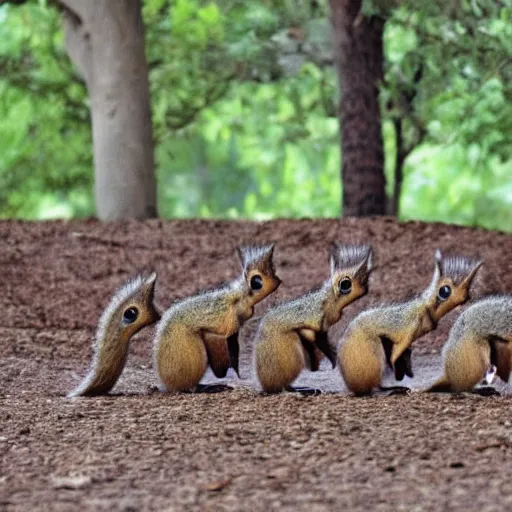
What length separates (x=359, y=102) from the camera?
11.2m

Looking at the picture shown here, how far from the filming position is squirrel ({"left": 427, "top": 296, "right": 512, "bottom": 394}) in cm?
520

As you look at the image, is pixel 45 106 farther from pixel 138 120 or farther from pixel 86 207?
pixel 86 207

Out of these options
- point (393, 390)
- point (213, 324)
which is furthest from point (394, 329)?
point (213, 324)

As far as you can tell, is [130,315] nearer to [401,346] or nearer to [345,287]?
[345,287]

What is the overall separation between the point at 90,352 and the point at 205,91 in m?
7.45

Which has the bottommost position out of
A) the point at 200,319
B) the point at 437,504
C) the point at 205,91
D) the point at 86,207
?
the point at 437,504

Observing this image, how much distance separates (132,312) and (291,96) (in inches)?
385

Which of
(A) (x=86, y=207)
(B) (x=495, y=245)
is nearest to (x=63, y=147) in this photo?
(A) (x=86, y=207)

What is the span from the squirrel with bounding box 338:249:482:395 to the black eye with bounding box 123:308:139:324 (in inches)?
44.6

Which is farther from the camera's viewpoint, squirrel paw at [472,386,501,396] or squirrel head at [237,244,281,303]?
squirrel head at [237,244,281,303]

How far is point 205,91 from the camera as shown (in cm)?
1479

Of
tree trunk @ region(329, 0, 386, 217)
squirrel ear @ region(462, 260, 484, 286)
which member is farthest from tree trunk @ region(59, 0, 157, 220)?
squirrel ear @ region(462, 260, 484, 286)

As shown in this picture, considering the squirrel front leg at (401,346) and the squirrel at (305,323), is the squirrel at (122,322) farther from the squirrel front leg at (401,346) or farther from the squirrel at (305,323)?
the squirrel front leg at (401,346)

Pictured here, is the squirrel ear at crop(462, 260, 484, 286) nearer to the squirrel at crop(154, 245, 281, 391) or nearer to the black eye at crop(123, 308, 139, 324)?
the squirrel at crop(154, 245, 281, 391)
